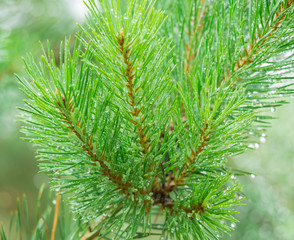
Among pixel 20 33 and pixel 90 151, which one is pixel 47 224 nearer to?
pixel 90 151

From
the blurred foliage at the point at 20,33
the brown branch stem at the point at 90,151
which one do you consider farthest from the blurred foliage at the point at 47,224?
the blurred foliage at the point at 20,33

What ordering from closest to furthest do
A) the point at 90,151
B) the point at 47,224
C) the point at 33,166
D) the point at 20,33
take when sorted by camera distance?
the point at 90,151 → the point at 47,224 → the point at 20,33 → the point at 33,166

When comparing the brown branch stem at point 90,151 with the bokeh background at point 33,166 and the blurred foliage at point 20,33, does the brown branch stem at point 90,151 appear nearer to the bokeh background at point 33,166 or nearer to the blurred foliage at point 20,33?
the bokeh background at point 33,166

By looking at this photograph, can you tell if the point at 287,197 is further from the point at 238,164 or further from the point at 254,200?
the point at 254,200

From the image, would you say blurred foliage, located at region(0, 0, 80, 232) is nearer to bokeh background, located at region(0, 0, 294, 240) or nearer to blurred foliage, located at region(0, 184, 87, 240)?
bokeh background, located at region(0, 0, 294, 240)

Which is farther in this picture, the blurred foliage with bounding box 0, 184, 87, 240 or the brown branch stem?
the blurred foliage with bounding box 0, 184, 87, 240

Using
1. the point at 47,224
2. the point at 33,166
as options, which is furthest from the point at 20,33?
the point at 33,166

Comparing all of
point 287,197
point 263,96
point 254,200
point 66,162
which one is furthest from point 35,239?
point 287,197

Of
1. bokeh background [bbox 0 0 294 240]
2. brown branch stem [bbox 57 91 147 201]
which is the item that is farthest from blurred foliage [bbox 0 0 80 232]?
brown branch stem [bbox 57 91 147 201]
